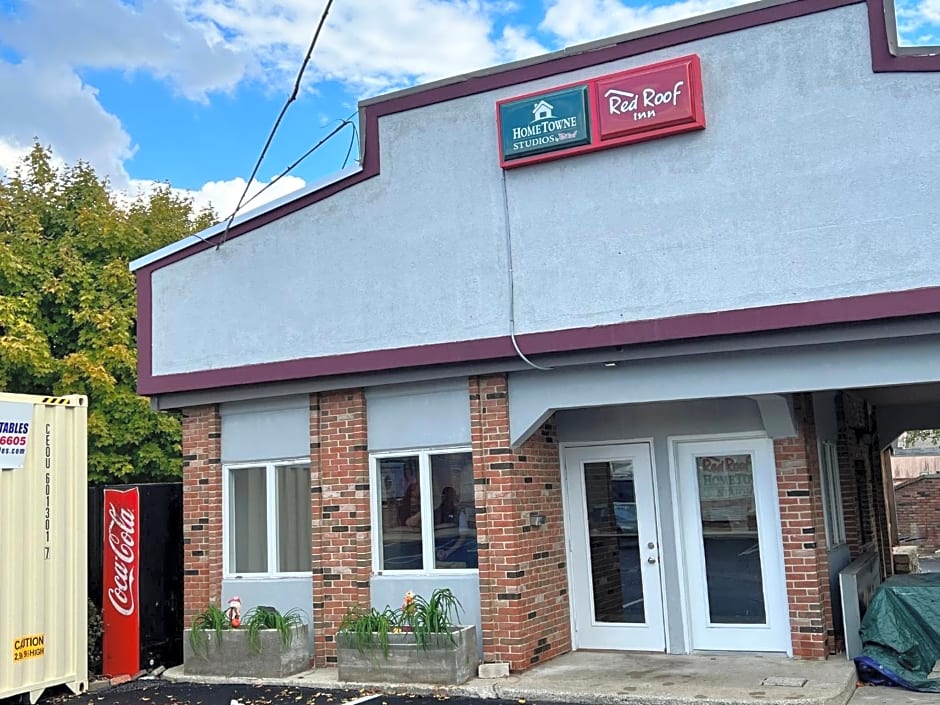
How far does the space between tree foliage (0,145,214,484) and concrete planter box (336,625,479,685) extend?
1091 cm

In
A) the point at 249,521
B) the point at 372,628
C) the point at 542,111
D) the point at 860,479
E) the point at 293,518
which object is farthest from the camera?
the point at 860,479

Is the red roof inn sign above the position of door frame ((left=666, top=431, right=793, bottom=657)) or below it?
above

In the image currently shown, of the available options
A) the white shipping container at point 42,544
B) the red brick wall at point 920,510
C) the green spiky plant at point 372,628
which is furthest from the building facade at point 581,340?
the red brick wall at point 920,510

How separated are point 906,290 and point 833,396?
156 inches

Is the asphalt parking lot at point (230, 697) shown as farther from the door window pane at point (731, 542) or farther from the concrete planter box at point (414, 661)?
the door window pane at point (731, 542)

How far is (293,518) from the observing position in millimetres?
11430

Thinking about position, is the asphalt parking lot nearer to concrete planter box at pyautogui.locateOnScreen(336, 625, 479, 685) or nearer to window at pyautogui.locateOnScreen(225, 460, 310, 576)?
concrete planter box at pyautogui.locateOnScreen(336, 625, 479, 685)

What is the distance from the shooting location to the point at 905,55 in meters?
8.52

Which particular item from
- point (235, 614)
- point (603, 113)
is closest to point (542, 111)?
point (603, 113)

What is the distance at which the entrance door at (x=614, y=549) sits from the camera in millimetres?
10695

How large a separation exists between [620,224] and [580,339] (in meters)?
1.14

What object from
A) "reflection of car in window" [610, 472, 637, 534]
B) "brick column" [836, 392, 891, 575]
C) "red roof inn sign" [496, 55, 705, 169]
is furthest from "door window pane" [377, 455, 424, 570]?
"brick column" [836, 392, 891, 575]

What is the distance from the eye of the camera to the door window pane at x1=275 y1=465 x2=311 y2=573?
1135 cm

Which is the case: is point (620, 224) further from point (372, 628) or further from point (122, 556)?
point (122, 556)
